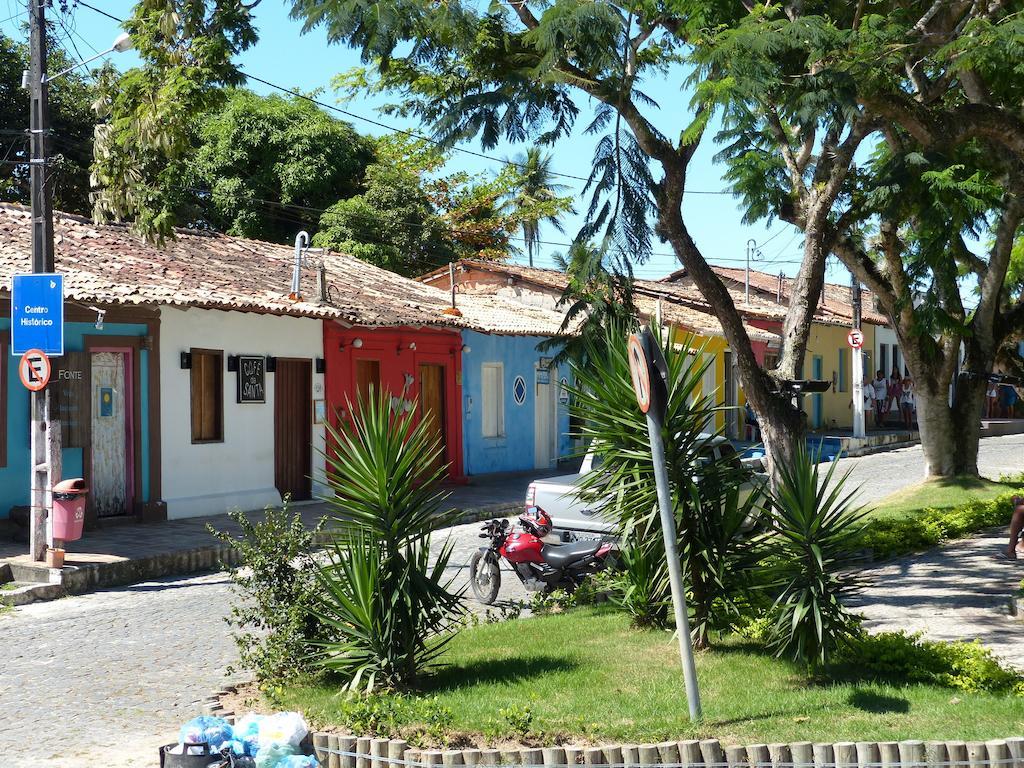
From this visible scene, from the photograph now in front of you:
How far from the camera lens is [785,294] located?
42000 millimetres

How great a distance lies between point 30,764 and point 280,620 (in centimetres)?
167

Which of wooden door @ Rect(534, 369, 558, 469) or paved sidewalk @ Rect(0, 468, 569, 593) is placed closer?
paved sidewalk @ Rect(0, 468, 569, 593)

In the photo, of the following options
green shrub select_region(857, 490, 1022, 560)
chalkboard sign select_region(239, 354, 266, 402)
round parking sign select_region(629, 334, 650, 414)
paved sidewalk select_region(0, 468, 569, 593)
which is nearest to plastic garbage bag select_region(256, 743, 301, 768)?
round parking sign select_region(629, 334, 650, 414)

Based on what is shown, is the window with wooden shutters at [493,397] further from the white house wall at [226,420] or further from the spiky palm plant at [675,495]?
the spiky palm plant at [675,495]

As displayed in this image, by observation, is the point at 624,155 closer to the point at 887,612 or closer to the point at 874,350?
the point at 887,612

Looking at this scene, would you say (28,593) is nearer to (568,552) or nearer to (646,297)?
(568,552)

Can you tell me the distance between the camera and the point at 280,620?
7.12 m

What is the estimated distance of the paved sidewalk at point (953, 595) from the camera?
329 inches

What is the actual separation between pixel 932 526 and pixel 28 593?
939 cm

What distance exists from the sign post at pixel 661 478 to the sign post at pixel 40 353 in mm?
7438

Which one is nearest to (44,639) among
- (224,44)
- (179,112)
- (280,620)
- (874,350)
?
(280,620)

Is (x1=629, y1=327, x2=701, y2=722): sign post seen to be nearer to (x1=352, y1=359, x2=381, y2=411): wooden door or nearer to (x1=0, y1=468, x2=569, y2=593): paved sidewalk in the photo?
(x1=0, y1=468, x2=569, y2=593): paved sidewalk

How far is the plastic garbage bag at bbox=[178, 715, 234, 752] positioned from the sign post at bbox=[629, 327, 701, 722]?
7.62ft

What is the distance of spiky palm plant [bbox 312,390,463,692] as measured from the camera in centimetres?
677
